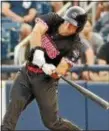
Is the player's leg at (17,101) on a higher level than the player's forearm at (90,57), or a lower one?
lower

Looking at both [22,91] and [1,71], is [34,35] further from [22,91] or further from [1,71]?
[1,71]

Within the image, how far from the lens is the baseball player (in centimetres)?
562

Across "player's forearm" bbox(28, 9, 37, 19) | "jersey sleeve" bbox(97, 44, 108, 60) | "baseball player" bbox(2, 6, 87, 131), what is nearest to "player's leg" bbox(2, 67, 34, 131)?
"baseball player" bbox(2, 6, 87, 131)

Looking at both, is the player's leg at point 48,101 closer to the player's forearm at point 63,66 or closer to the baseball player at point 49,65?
the baseball player at point 49,65

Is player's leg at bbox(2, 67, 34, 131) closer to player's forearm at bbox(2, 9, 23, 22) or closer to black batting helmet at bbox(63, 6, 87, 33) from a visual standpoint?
black batting helmet at bbox(63, 6, 87, 33)

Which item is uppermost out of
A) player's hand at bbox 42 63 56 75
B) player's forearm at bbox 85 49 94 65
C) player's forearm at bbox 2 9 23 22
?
player's forearm at bbox 2 9 23 22

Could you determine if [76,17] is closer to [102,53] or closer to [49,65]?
[49,65]

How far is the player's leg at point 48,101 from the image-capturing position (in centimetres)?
568

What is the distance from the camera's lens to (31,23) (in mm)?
9953

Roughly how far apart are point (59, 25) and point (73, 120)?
2.05 m

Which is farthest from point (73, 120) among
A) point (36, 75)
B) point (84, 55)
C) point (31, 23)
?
point (31, 23)

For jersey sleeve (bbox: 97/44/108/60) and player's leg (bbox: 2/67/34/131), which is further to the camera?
jersey sleeve (bbox: 97/44/108/60)

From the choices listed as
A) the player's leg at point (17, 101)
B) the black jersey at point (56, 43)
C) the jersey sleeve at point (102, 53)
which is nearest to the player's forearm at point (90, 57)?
the jersey sleeve at point (102, 53)

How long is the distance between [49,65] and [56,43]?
0.41 m
